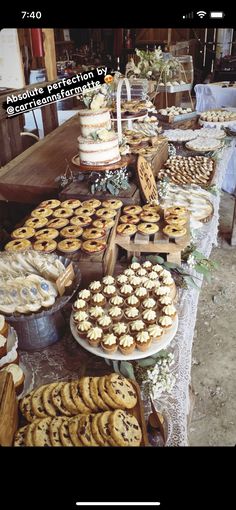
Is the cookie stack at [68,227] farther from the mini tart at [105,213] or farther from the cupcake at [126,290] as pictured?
the cupcake at [126,290]

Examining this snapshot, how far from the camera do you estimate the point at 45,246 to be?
1.74m

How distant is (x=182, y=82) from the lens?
4664mm

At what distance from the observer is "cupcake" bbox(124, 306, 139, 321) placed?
4.74 feet

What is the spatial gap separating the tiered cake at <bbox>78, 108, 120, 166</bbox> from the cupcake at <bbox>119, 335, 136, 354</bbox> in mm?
1105

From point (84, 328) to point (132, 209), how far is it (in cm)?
87

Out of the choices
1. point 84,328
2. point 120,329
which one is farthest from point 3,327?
point 120,329

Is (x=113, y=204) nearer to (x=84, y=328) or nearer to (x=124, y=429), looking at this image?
(x=84, y=328)

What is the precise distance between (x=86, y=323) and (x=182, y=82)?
399 centimetres

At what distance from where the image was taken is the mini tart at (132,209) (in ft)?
6.85
